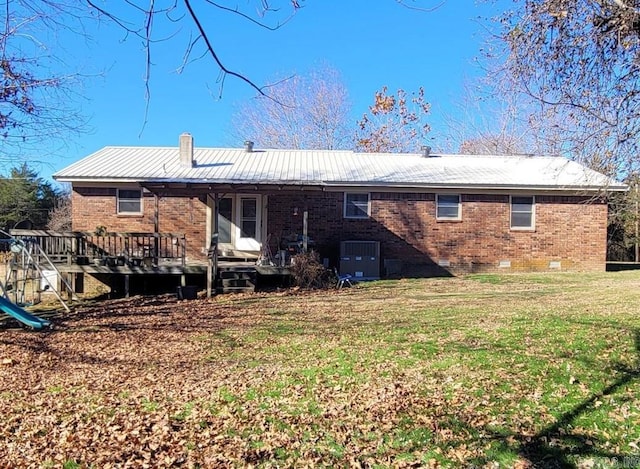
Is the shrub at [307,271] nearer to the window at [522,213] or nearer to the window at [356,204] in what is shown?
the window at [356,204]

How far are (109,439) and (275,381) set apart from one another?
68.4 inches

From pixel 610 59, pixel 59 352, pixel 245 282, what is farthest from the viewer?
pixel 245 282

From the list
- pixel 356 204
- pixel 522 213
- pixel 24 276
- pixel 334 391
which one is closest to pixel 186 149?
pixel 356 204

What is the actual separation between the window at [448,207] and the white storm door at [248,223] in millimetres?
5939

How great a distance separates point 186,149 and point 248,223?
369 cm

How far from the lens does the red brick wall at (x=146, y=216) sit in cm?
1625

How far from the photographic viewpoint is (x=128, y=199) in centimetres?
1639

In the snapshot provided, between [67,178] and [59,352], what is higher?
[67,178]

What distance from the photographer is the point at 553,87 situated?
6.18m

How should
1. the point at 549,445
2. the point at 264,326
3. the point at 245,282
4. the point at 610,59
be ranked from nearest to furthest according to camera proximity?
the point at 549,445 < the point at 610,59 < the point at 264,326 < the point at 245,282

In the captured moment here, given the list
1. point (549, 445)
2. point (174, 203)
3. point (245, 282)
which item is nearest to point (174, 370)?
point (549, 445)

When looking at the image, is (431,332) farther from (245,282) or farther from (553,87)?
(245,282)

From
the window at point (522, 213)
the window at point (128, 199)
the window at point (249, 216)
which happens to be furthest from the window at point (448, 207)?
the window at point (128, 199)

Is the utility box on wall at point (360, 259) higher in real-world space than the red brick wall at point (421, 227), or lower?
lower
